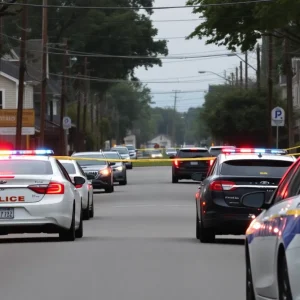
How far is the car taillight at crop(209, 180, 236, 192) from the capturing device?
18078mm

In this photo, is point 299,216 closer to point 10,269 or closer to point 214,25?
point 10,269

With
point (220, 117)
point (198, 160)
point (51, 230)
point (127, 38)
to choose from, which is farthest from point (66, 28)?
point (51, 230)

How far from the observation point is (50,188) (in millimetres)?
18188

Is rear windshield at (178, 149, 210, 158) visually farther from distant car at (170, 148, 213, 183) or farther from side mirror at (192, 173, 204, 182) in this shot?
side mirror at (192, 173, 204, 182)

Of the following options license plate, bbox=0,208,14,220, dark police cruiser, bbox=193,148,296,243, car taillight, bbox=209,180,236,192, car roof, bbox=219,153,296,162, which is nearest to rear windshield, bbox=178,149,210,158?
car roof, bbox=219,153,296,162

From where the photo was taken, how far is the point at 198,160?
157 ft

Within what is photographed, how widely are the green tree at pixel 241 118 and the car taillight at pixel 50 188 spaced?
185ft

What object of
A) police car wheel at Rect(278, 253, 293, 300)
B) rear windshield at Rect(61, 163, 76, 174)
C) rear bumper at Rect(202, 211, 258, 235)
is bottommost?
rear bumper at Rect(202, 211, 258, 235)

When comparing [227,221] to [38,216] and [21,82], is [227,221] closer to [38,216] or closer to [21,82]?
[38,216]

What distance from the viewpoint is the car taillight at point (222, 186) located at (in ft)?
59.3

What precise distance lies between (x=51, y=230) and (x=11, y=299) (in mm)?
6616

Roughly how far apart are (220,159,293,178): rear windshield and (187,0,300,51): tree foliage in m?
21.7

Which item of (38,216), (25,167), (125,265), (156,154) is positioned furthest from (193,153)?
(156,154)

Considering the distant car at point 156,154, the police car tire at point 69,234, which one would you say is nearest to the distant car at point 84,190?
the police car tire at point 69,234
